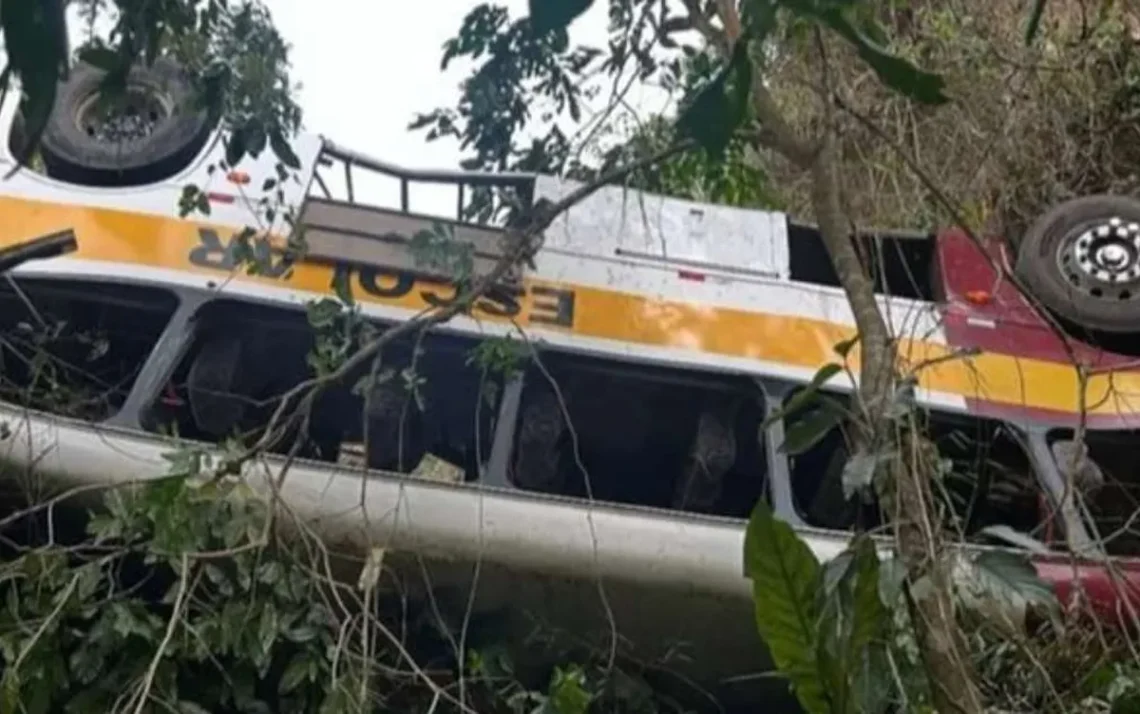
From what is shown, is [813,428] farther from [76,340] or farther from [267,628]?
[76,340]

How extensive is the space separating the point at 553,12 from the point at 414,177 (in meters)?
3.80

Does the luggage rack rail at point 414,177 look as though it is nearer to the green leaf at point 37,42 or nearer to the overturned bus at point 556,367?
the overturned bus at point 556,367

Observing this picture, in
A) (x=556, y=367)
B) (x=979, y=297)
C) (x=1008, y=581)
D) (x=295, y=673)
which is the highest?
(x=979, y=297)

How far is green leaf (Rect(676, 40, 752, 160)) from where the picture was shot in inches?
56.7

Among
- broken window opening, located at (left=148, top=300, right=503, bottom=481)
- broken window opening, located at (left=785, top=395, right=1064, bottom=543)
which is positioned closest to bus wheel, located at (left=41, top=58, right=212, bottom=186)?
broken window opening, located at (left=148, top=300, right=503, bottom=481)

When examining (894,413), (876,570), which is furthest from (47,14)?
(894,413)

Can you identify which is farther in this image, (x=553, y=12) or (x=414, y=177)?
(x=414, y=177)

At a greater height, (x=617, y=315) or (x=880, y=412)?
(x=617, y=315)

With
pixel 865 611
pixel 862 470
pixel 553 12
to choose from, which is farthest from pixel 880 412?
pixel 553 12

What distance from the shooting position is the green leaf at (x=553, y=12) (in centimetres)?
119

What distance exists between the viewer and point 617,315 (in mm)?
4664

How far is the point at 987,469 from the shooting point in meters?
4.61

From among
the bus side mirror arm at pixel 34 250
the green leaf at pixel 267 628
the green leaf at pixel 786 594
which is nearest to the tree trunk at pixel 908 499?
the green leaf at pixel 786 594

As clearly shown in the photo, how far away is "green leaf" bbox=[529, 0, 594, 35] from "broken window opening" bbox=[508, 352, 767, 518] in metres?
3.23
